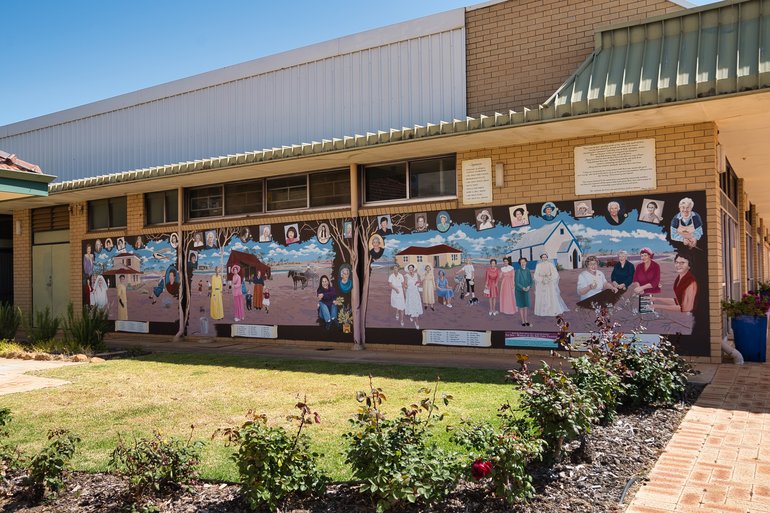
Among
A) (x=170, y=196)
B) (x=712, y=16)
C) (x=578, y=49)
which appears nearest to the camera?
(x=712, y=16)

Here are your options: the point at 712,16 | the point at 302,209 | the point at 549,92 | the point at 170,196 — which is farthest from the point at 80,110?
the point at 712,16

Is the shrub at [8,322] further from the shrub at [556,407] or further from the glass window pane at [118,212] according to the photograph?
the shrub at [556,407]

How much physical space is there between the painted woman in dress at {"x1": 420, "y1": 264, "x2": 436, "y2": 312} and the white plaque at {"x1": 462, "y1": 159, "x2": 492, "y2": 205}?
1.46m

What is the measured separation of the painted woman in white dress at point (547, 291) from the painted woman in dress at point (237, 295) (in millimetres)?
6612

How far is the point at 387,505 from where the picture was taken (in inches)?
143

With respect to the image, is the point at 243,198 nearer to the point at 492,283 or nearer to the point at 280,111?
the point at 280,111

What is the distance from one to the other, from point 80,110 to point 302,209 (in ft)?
34.1

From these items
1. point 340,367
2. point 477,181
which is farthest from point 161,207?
point 477,181

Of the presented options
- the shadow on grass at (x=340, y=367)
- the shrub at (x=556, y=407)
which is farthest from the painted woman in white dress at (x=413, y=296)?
the shrub at (x=556, y=407)

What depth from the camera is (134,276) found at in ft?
50.7

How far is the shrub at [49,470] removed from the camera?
427 cm

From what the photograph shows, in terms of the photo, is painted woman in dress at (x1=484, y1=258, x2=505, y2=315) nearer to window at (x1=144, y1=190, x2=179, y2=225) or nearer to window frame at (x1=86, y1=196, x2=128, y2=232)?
window at (x1=144, y1=190, x2=179, y2=225)

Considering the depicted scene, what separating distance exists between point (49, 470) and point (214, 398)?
132 inches

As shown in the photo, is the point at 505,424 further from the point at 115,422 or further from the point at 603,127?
the point at 603,127
